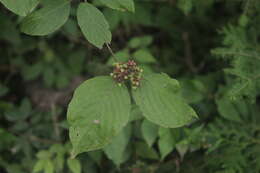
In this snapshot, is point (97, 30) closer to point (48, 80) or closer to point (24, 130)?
point (24, 130)

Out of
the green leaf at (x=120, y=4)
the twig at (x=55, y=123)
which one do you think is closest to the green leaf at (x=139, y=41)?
the twig at (x=55, y=123)

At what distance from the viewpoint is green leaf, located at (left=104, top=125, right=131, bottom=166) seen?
6.08 feet

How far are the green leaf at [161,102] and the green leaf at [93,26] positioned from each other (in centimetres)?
24

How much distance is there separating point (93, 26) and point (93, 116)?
0.35 m

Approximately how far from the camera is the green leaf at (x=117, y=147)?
185cm

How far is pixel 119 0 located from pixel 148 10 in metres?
1.47

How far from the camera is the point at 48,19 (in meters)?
1.32

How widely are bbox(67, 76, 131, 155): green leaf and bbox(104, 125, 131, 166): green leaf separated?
0.66 meters

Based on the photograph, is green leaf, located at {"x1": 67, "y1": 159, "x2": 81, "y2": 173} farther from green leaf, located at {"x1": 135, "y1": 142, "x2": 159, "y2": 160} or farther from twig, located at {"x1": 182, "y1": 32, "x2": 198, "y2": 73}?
twig, located at {"x1": 182, "y1": 32, "x2": 198, "y2": 73}

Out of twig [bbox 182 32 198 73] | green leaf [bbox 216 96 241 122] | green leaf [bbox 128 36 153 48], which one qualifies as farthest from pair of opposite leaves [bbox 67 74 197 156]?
twig [bbox 182 32 198 73]

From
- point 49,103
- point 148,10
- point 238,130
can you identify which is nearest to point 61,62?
point 49,103

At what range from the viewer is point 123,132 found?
1.93 m

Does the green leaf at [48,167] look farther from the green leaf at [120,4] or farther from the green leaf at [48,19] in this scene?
the green leaf at [120,4]

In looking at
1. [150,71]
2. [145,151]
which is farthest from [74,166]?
[150,71]
